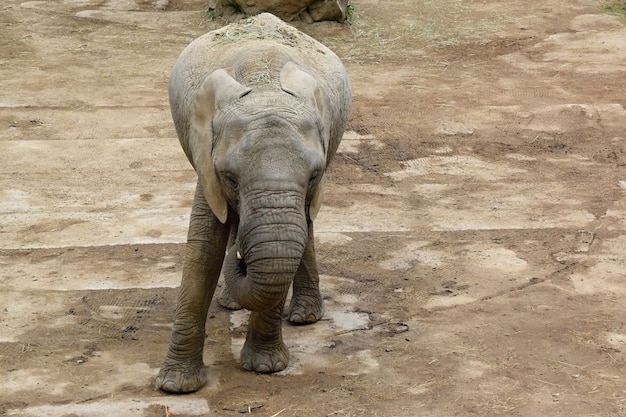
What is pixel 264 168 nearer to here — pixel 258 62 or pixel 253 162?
pixel 253 162

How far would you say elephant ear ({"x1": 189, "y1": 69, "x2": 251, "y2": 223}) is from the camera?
527 cm

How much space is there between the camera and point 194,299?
586cm

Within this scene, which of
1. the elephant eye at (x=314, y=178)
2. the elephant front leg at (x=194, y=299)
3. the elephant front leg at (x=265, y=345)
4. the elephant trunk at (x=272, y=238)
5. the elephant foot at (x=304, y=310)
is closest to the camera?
the elephant trunk at (x=272, y=238)

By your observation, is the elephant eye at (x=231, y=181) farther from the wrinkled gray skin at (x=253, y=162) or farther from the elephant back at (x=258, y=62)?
the elephant back at (x=258, y=62)

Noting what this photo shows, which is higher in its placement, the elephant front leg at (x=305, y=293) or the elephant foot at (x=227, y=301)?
the elephant front leg at (x=305, y=293)

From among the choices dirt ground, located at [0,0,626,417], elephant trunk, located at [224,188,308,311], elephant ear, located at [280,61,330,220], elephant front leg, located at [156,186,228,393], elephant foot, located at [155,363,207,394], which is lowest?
dirt ground, located at [0,0,626,417]

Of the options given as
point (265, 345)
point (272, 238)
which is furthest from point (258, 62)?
point (265, 345)

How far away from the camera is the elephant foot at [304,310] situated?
6.71 m

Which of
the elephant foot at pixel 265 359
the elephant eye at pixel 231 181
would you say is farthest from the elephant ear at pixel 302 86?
the elephant foot at pixel 265 359

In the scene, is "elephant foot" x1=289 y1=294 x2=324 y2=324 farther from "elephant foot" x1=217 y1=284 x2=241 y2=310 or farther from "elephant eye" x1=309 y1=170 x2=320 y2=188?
"elephant eye" x1=309 y1=170 x2=320 y2=188

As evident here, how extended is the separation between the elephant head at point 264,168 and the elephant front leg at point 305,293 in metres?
1.31

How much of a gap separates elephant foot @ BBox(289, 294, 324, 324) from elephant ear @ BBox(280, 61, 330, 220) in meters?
1.41

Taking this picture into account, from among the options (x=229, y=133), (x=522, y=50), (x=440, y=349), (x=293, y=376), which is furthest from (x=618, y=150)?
(x=229, y=133)

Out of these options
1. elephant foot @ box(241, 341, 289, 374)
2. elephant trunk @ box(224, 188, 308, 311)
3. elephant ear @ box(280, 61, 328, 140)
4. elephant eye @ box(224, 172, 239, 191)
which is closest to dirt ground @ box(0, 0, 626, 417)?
elephant foot @ box(241, 341, 289, 374)
